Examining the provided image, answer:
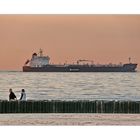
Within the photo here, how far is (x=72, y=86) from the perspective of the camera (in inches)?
337

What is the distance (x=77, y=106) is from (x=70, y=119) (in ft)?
0.54

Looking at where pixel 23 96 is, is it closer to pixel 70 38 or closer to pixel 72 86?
pixel 72 86

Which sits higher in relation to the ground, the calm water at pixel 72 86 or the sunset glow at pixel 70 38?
the sunset glow at pixel 70 38

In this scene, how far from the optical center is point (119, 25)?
339 inches

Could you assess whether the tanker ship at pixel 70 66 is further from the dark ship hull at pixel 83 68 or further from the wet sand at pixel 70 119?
the wet sand at pixel 70 119

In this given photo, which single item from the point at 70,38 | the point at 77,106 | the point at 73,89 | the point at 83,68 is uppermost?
the point at 70,38

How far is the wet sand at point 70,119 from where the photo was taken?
27.6 ft

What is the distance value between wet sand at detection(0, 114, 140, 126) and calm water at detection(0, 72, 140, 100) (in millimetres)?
189

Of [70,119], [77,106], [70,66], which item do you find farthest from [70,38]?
[70,119]

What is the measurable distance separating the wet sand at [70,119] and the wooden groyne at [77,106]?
0.06 metres

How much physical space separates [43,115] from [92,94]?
1.84 feet

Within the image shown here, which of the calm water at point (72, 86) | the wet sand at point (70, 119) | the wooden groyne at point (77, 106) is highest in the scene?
the calm water at point (72, 86)

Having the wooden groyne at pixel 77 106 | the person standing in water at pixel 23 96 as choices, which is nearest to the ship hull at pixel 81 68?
the person standing in water at pixel 23 96
